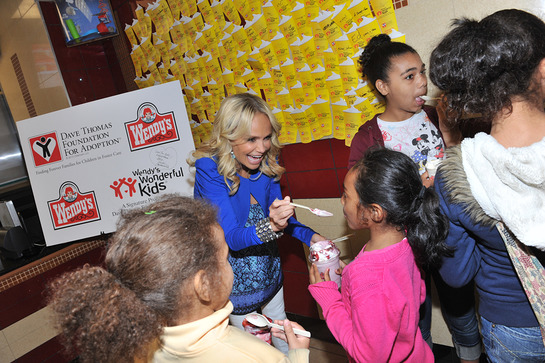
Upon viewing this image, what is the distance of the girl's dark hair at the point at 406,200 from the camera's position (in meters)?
1.18

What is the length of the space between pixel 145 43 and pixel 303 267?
91.8 inches

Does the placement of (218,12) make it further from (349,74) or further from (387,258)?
(387,258)

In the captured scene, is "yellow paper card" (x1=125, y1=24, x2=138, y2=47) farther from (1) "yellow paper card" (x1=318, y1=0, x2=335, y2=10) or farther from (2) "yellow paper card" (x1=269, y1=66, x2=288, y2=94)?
(1) "yellow paper card" (x1=318, y1=0, x2=335, y2=10)

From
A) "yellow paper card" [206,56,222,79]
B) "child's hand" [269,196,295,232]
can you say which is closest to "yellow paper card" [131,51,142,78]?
"yellow paper card" [206,56,222,79]

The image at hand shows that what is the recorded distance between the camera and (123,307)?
908 millimetres

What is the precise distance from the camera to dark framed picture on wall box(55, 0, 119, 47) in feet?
10.7

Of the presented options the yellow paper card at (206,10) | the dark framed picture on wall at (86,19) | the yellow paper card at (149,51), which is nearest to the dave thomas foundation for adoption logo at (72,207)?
the yellow paper card at (149,51)

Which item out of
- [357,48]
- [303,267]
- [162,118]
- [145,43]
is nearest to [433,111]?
[357,48]

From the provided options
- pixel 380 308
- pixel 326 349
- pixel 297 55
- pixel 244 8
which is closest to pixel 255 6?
pixel 244 8

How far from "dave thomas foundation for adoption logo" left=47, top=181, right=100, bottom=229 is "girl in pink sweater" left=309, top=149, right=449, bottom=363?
2267 millimetres

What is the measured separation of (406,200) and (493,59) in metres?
0.49

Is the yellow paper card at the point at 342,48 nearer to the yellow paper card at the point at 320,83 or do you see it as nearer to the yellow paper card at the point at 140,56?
the yellow paper card at the point at 320,83

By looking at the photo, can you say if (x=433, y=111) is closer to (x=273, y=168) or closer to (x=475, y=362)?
(x=273, y=168)

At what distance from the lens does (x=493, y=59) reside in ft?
3.15
